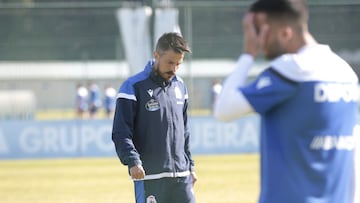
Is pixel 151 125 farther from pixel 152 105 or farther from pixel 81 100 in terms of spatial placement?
pixel 81 100

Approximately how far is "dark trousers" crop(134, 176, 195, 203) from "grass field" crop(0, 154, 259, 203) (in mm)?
6805

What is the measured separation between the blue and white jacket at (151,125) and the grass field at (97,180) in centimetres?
683

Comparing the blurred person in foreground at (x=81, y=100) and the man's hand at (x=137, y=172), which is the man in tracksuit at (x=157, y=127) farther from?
the blurred person in foreground at (x=81, y=100)

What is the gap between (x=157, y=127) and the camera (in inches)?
291

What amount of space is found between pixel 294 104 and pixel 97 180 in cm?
1422

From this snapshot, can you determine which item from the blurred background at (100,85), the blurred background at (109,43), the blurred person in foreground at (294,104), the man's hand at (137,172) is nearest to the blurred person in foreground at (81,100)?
the blurred background at (100,85)

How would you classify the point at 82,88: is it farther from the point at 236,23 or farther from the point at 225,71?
the point at 236,23

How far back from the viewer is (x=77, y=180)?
18.3 m

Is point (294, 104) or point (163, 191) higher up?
point (294, 104)

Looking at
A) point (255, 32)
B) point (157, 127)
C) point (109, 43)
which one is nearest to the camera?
point (255, 32)

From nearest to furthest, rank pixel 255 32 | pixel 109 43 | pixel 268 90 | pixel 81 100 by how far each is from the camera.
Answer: pixel 268 90 < pixel 255 32 < pixel 109 43 < pixel 81 100

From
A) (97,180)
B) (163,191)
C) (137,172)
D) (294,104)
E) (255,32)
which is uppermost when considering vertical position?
(255,32)

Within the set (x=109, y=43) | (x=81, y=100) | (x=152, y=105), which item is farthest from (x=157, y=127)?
(x=81, y=100)

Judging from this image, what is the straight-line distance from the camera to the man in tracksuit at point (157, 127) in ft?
24.1
